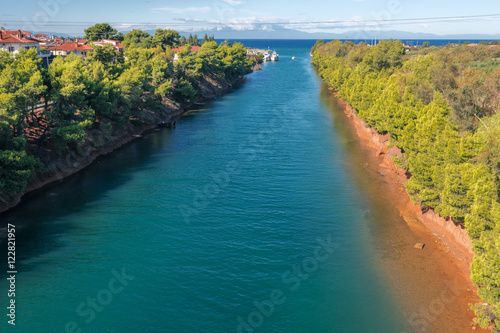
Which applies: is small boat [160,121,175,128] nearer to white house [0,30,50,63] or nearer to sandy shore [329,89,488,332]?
white house [0,30,50,63]

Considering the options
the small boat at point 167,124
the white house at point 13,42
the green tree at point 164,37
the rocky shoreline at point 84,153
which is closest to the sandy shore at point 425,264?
the rocky shoreline at point 84,153

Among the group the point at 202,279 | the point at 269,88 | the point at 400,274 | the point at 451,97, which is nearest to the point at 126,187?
the point at 202,279

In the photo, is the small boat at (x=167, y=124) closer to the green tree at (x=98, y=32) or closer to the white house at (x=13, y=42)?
the white house at (x=13, y=42)

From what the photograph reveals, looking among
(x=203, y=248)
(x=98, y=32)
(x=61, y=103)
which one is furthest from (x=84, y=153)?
(x=98, y=32)

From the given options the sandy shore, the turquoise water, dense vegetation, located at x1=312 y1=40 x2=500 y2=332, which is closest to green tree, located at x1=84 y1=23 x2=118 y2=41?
the turquoise water

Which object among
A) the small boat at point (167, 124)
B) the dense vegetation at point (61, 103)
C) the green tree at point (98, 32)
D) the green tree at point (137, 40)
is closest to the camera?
the dense vegetation at point (61, 103)

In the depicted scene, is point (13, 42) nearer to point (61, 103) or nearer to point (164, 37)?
point (61, 103)

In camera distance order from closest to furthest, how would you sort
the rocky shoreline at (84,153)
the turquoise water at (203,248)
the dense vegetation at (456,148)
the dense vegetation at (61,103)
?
the dense vegetation at (456,148) → the turquoise water at (203,248) → the dense vegetation at (61,103) → the rocky shoreline at (84,153)
